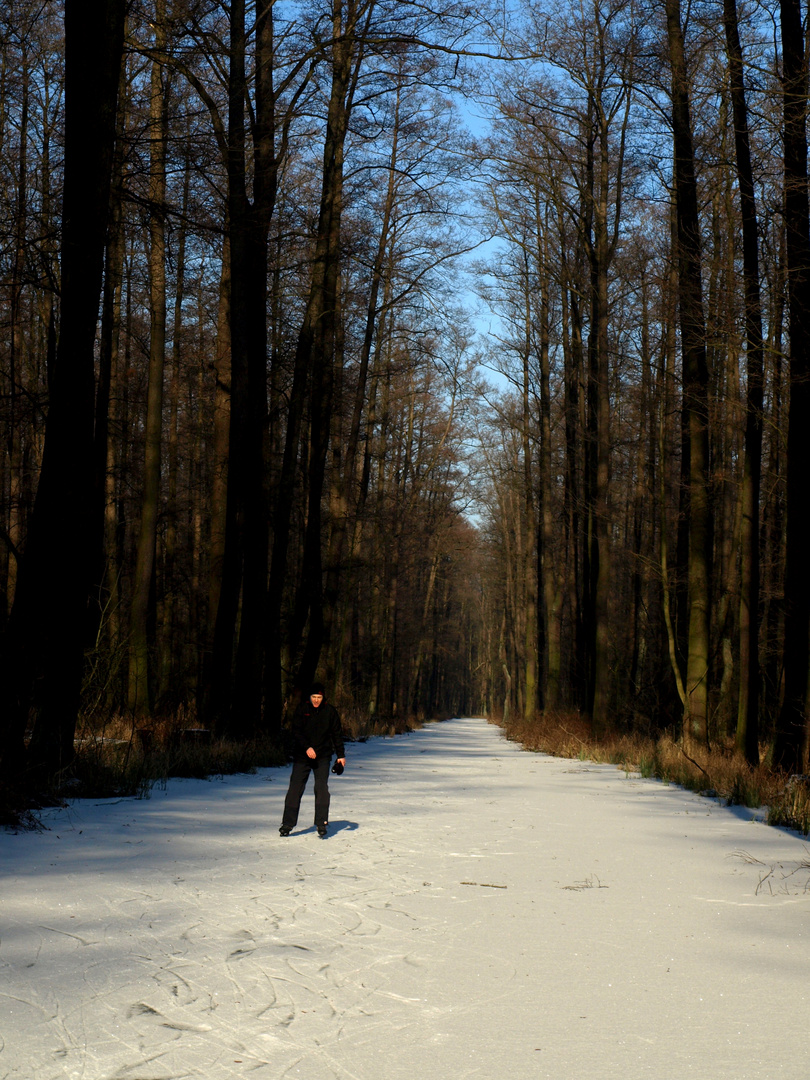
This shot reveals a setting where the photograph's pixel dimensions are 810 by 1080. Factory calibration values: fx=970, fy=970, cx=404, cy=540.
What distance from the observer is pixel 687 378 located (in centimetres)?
1659

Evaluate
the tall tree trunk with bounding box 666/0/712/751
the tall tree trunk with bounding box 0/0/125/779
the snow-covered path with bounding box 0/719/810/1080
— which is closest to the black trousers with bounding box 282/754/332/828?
the snow-covered path with bounding box 0/719/810/1080

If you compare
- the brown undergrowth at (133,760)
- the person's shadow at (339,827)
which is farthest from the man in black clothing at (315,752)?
the brown undergrowth at (133,760)

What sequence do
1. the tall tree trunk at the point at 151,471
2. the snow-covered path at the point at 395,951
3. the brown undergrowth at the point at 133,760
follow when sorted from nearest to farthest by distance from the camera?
the snow-covered path at the point at 395,951, the brown undergrowth at the point at 133,760, the tall tree trunk at the point at 151,471

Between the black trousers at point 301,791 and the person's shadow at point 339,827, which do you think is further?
the person's shadow at point 339,827

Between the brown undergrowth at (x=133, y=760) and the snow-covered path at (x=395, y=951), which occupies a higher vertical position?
the brown undergrowth at (x=133, y=760)

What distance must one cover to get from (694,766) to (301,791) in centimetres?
768

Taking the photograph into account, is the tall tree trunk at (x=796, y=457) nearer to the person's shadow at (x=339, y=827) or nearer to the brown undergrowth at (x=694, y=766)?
the brown undergrowth at (x=694, y=766)

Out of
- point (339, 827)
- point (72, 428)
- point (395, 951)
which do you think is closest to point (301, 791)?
point (339, 827)

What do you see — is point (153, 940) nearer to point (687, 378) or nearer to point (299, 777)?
point (299, 777)

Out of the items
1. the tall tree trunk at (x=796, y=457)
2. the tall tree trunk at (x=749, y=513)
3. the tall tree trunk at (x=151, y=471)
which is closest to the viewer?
the tall tree trunk at (x=796, y=457)

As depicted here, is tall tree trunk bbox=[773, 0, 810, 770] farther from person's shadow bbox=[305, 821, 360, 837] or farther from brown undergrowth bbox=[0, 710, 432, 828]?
brown undergrowth bbox=[0, 710, 432, 828]

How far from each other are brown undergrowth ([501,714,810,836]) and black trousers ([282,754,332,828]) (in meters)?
4.55

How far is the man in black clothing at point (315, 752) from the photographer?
27.5 feet

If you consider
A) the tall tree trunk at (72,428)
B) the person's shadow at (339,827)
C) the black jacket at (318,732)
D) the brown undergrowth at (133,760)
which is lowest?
the person's shadow at (339,827)
